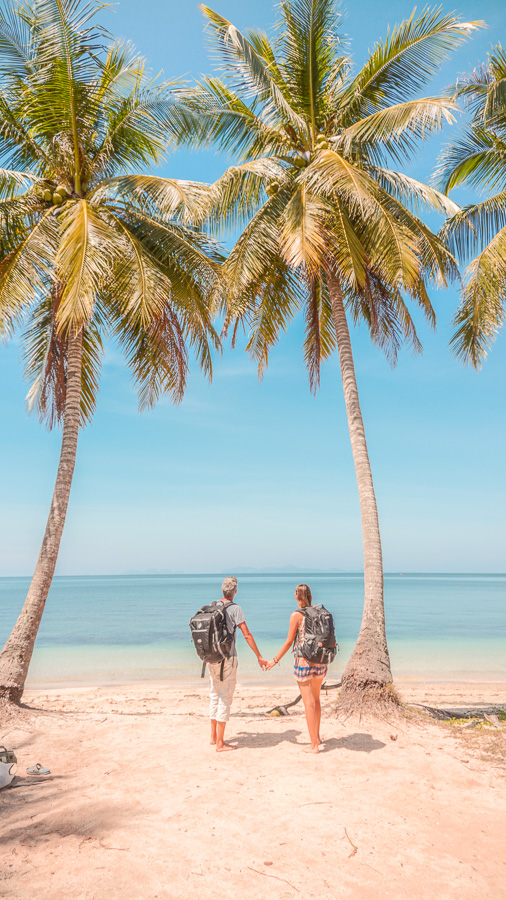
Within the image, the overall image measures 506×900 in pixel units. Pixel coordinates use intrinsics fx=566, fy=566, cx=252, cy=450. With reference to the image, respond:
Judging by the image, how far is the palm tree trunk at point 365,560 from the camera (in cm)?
725

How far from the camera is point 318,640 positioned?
5.64 metres

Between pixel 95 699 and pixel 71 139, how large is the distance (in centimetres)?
978

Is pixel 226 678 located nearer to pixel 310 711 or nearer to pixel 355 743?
pixel 310 711

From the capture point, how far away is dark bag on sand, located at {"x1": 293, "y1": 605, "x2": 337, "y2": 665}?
562 cm

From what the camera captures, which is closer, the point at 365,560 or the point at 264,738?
the point at 264,738

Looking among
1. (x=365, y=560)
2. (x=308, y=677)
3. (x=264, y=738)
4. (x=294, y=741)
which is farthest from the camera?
(x=365, y=560)

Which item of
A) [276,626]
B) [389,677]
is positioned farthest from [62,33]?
[276,626]

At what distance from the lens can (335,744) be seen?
626cm

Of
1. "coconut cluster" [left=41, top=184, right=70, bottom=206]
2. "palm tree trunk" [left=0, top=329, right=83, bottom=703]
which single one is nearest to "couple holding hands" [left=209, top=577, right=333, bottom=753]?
"palm tree trunk" [left=0, top=329, right=83, bottom=703]

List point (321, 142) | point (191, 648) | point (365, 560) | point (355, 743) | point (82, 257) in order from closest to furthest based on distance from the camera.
Answer: point (355, 743), point (82, 257), point (365, 560), point (321, 142), point (191, 648)

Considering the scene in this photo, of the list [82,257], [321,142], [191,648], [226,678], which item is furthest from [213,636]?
[191,648]

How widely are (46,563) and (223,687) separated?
11.3 feet

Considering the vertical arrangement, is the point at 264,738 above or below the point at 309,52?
below

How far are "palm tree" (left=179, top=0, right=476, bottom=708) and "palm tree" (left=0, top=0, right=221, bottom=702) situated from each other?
2.87 ft
